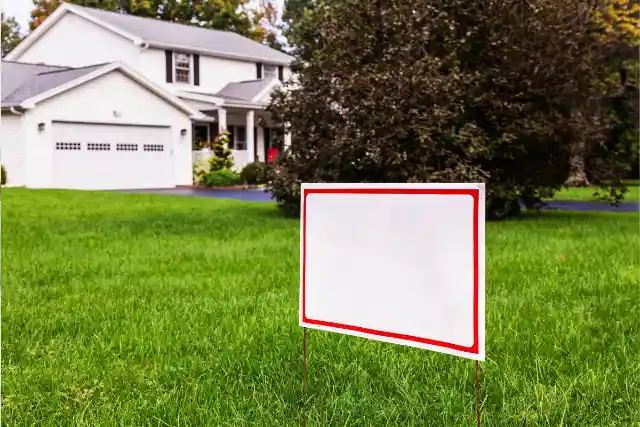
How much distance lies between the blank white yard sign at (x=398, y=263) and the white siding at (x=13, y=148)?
2468cm

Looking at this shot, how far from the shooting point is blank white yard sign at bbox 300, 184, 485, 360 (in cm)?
255

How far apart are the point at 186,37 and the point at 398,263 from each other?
3198 centimetres

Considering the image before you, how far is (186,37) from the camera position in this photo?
33188 millimetres

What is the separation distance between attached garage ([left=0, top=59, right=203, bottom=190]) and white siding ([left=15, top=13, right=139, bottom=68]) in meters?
3.23

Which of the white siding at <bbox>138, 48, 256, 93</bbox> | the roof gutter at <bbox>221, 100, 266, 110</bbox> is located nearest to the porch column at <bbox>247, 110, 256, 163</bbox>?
the roof gutter at <bbox>221, 100, 266, 110</bbox>

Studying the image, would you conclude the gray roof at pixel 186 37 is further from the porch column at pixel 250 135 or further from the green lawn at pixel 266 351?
the green lawn at pixel 266 351

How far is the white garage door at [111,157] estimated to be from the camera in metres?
26.3

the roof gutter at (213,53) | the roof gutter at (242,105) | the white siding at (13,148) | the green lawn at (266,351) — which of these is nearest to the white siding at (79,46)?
the roof gutter at (213,53)

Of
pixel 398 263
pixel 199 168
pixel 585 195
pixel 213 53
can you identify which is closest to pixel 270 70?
pixel 213 53

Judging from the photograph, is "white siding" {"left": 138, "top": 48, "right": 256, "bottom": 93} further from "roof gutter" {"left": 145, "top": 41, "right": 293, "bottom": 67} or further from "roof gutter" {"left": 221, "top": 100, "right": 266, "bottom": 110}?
"roof gutter" {"left": 221, "top": 100, "right": 266, "bottom": 110}

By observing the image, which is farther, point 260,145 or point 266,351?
point 260,145

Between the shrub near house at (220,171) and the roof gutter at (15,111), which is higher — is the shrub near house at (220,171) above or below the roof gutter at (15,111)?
below

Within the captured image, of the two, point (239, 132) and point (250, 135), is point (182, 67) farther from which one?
point (239, 132)

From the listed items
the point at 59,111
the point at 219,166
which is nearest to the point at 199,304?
the point at 59,111
